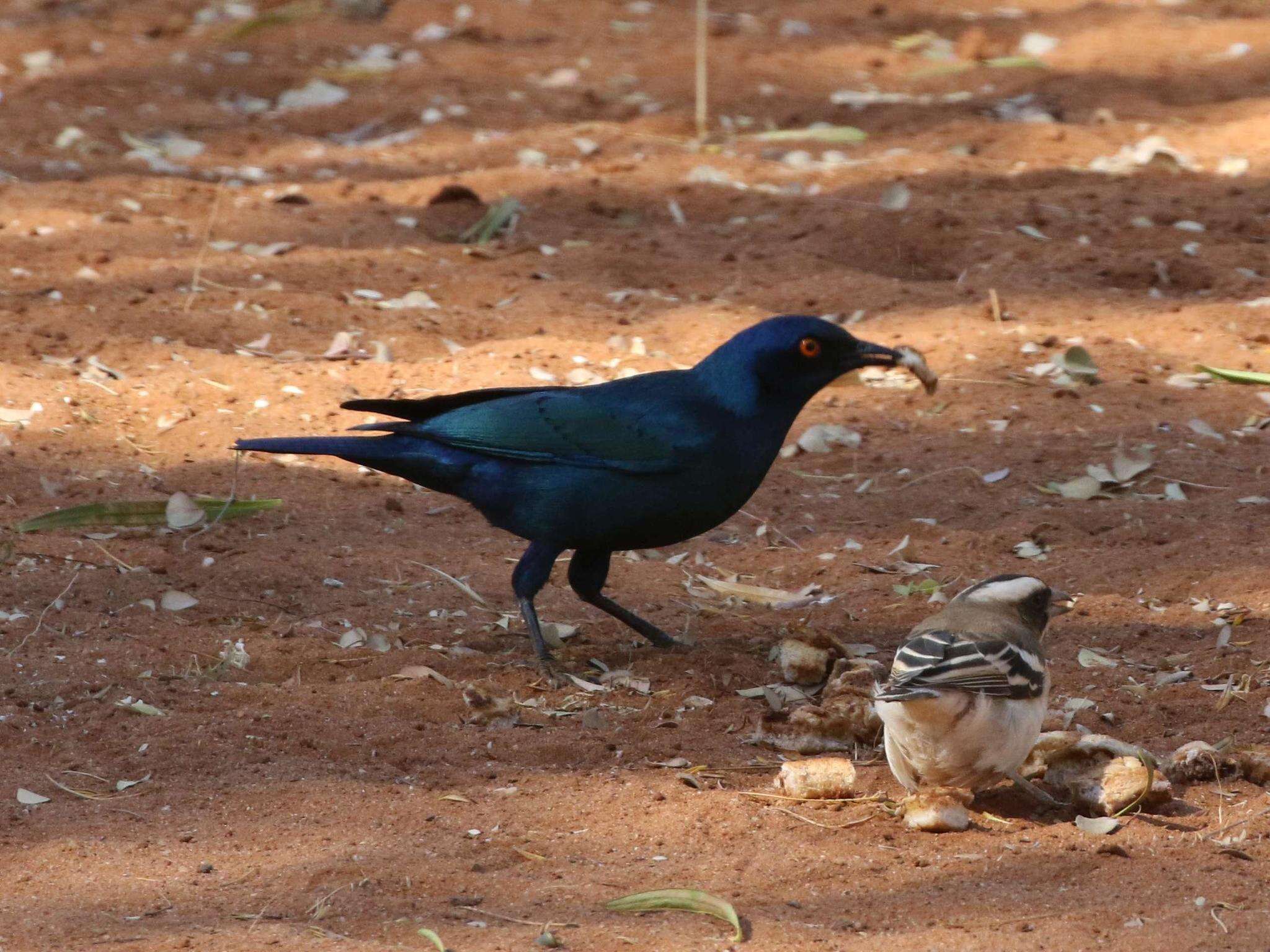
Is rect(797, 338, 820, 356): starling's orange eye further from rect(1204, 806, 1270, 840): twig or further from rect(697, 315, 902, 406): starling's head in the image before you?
rect(1204, 806, 1270, 840): twig

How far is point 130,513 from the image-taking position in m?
4.75

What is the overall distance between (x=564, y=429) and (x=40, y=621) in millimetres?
1407

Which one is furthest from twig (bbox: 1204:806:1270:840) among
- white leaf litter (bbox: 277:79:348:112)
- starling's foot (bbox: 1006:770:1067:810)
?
white leaf litter (bbox: 277:79:348:112)

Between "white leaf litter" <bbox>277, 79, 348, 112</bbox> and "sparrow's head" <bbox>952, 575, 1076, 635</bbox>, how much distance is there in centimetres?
671

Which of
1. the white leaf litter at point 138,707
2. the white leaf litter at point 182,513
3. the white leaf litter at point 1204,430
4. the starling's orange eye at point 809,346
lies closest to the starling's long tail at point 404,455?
the white leaf litter at point 182,513

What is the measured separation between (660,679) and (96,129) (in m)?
5.96

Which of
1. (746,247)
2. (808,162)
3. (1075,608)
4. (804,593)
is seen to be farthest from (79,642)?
(808,162)

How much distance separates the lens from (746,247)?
7.17 meters

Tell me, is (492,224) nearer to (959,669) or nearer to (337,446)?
(337,446)

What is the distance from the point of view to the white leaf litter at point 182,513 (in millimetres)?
4789

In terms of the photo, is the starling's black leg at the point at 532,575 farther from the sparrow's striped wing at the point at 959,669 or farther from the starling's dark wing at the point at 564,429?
the sparrow's striped wing at the point at 959,669

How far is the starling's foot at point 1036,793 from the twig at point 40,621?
2.37 m

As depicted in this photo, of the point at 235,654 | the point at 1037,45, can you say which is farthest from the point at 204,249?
the point at 1037,45

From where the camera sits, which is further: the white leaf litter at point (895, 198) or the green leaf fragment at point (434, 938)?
the white leaf litter at point (895, 198)
